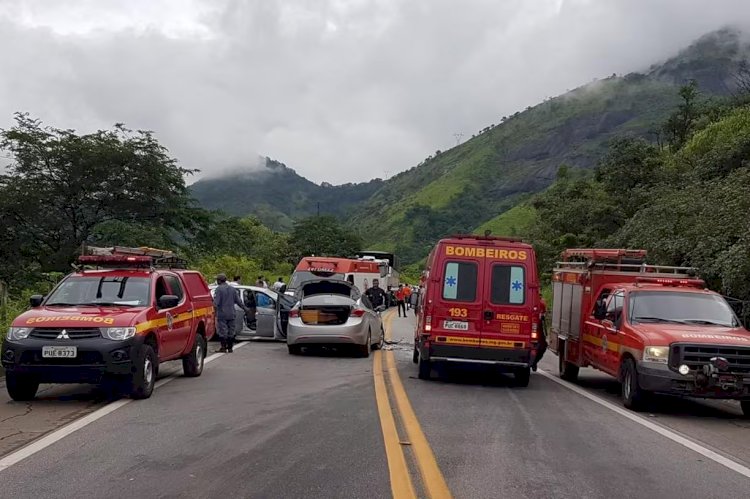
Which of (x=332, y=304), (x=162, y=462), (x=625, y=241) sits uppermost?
(x=625, y=241)

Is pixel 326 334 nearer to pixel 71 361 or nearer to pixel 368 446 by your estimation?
pixel 71 361

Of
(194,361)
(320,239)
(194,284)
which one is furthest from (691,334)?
(320,239)

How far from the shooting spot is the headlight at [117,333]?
9.78 metres

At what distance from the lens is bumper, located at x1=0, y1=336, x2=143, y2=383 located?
9500 mm

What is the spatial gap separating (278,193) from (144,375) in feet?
536

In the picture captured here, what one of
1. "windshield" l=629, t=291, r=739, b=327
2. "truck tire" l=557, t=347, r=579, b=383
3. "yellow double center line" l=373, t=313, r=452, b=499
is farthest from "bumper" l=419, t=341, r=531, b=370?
"truck tire" l=557, t=347, r=579, b=383

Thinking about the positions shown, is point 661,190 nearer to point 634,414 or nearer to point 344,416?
point 634,414

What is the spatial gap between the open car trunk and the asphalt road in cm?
417

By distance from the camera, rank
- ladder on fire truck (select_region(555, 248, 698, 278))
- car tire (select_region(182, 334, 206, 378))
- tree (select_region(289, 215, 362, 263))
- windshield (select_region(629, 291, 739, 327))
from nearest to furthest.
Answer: windshield (select_region(629, 291, 739, 327))
car tire (select_region(182, 334, 206, 378))
ladder on fire truck (select_region(555, 248, 698, 278))
tree (select_region(289, 215, 362, 263))

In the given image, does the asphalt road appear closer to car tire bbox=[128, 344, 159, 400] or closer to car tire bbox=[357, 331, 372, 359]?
car tire bbox=[128, 344, 159, 400]

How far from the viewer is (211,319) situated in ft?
46.0

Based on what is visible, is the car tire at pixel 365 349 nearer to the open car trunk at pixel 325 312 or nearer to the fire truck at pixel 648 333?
the open car trunk at pixel 325 312

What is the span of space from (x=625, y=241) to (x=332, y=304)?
14957 millimetres

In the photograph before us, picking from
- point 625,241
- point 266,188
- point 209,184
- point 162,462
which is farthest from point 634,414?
point 209,184
